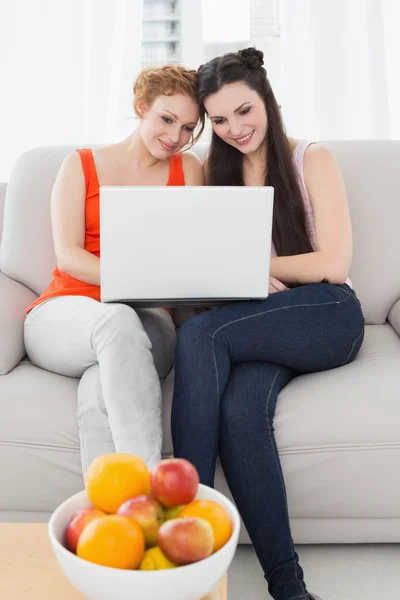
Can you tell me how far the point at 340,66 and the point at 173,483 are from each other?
2.34 metres

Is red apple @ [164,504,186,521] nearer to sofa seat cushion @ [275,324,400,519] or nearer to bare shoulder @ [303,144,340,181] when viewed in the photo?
sofa seat cushion @ [275,324,400,519]

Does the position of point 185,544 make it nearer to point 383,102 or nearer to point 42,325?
point 42,325

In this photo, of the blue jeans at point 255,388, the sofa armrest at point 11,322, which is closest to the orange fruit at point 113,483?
the blue jeans at point 255,388

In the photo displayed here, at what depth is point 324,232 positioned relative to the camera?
5.73ft

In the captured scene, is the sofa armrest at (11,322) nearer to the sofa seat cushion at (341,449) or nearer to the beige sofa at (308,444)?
the beige sofa at (308,444)

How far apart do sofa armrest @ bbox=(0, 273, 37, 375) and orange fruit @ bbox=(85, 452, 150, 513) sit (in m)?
0.88

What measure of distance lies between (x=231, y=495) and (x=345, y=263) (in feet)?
2.07

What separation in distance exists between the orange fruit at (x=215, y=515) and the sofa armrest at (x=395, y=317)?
1254mm

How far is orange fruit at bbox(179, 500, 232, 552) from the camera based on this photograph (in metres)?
0.76

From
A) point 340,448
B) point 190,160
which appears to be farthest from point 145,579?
point 190,160

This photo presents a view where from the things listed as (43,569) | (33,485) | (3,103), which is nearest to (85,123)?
(3,103)

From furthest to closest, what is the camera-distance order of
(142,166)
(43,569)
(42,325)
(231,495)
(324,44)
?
(324,44) → (142,166) → (42,325) → (231,495) → (43,569)

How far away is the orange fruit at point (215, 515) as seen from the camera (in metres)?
0.76

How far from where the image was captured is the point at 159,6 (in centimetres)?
296
